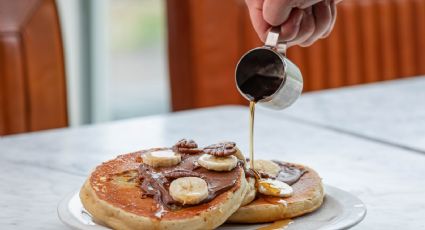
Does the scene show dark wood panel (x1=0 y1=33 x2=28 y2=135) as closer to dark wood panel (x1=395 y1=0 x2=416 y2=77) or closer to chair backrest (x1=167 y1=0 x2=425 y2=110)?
chair backrest (x1=167 y1=0 x2=425 y2=110)

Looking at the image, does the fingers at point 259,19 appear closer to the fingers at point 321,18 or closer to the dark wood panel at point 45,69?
the fingers at point 321,18

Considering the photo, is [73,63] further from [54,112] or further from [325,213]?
[325,213]

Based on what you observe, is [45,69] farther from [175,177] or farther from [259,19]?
[175,177]

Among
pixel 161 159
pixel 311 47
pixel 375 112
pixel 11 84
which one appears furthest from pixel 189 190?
pixel 311 47

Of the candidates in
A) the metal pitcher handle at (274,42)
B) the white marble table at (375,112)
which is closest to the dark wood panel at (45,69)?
the white marble table at (375,112)

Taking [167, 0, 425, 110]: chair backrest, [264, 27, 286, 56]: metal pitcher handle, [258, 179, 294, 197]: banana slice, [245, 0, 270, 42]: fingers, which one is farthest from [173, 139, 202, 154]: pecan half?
[167, 0, 425, 110]: chair backrest

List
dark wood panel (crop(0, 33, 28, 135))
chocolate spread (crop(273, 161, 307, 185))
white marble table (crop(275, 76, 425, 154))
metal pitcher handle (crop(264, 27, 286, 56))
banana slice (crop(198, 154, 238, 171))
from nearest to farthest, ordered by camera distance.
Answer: banana slice (crop(198, 154, 238, 171))
chocolate spread (crop(273, 161, 307, 185))
metal pitcher handle (crop(264, 27, 286, 56))
white marble table (crop(275, 76, 425, 154))
dark wood panel (crop(0, 33, 28, 135))
